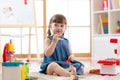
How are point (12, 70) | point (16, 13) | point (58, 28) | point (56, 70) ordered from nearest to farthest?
point (12, 70) → point (56, 70) → point (58, 28) → point (16, 13)

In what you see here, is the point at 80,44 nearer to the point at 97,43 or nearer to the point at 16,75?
the point at 97,43

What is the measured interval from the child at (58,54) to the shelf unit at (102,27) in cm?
104

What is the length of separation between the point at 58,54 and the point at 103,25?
1386 mm

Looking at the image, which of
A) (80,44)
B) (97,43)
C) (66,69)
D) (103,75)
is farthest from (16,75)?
(80,44)

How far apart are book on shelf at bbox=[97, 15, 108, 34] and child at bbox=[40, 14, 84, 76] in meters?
1.21

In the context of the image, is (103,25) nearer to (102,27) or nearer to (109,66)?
(102,27)

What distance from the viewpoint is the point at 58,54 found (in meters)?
2.35

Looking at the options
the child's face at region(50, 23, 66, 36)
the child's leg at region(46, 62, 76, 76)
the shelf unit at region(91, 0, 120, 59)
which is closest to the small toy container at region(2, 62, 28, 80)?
the child's leg at region(46, 62, 76, 76)

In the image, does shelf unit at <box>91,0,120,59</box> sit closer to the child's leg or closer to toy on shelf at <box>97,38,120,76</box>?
toy on shelf at <box>97,38,120,76</box>

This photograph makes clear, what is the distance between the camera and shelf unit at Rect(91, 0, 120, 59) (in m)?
3.36

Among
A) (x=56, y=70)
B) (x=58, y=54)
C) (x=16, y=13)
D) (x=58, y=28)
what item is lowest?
(x=56, y=70)

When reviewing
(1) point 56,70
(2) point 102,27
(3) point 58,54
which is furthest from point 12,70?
(2) point 102,27

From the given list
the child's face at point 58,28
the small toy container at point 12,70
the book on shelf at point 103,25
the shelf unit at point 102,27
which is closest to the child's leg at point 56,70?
the child's face at point 58,28

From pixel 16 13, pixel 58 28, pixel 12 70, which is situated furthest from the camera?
pixel 16 13
